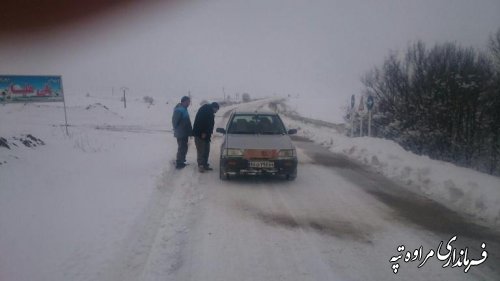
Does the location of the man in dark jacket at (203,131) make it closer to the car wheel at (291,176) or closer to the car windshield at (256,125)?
the car windshield at (256,125)

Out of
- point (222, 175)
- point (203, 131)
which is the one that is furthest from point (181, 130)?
point (222, 175)

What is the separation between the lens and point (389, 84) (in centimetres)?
1794

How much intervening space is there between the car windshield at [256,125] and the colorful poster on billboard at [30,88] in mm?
6982

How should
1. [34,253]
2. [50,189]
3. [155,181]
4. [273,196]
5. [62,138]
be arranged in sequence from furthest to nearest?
[62,138] < [155,181] < [273,196] < [50,189] < [34,253]

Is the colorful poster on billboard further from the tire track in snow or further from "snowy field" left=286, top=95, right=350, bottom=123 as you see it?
"snowy field" left=286, top=95, right=350, bottom=123

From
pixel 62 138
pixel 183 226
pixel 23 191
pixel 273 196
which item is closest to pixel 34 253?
pixel 183 226

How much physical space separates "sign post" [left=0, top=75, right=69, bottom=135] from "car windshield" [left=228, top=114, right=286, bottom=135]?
6.77 metres

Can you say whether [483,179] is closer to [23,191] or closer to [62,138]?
[23,191]

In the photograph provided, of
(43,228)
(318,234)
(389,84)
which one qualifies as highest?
(389,84)

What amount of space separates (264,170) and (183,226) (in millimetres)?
3357

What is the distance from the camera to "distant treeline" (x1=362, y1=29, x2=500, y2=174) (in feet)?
49.4

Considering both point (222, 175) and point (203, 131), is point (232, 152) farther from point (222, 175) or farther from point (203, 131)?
point (203, 131)

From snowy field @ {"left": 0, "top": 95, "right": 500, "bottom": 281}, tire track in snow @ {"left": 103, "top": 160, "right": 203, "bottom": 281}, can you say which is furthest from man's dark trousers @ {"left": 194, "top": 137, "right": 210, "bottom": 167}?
tire track in snow @ {"left": 103, "top": 160, "right": 203, "bottom": 281}

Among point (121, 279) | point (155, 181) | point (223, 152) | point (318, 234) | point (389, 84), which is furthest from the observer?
point (389, 84)
